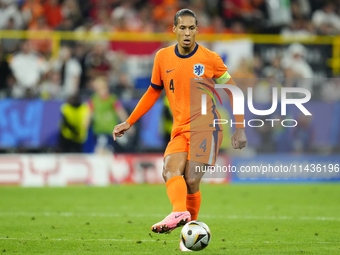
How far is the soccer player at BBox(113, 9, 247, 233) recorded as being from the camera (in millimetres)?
5645

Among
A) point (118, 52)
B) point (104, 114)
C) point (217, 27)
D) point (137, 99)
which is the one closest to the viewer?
point (104, 114)

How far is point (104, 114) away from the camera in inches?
527

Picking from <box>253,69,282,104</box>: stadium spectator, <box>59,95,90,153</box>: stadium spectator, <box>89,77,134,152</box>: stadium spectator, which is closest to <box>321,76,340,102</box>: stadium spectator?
<box>253,69,282,104</box>: stadium spectator

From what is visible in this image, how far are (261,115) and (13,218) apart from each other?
7.34 metres

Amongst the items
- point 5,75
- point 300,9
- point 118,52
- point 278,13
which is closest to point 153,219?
point 5,75

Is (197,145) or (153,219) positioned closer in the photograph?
(197,145)

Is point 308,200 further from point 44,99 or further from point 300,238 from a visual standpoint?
point 44,99

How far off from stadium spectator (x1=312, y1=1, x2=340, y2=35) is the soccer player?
11.9 meters

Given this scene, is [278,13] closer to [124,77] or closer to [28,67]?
[124,77]

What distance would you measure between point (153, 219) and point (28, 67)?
7.08 m

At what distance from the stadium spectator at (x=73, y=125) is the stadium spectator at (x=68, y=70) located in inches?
27.2

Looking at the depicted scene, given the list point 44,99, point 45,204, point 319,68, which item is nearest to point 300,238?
point 45,204

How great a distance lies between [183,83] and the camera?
5.71 metres

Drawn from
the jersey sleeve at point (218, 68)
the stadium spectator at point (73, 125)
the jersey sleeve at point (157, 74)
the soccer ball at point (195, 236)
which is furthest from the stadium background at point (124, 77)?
the soccer ball at point (195, 236)
